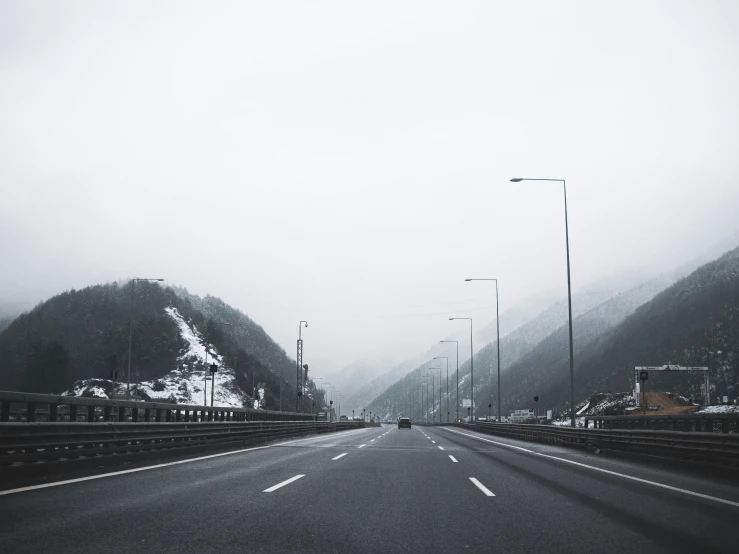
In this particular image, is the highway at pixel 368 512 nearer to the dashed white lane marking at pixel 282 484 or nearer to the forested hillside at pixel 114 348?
the dashed white lane marking at pixel 282 484

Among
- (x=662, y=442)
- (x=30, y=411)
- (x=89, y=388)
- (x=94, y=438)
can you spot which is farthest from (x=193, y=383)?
(x=30, y=411)

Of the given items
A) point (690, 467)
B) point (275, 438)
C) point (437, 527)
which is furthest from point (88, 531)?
point (275, 438)

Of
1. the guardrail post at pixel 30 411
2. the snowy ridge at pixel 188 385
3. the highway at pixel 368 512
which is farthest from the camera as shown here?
the snowy ridge at pixel 188 385

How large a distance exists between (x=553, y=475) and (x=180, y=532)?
8.84 meters

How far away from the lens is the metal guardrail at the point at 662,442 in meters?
14.3

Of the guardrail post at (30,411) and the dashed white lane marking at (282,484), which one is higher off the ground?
the guardrail post at (30,411)

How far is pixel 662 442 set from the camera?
17953mm

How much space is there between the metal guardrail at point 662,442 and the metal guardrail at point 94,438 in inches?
507

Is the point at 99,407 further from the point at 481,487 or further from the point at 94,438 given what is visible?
the point at 481,487

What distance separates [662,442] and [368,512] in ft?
41.4

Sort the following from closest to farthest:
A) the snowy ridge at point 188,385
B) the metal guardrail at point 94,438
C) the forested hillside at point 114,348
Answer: the metal guardrail at point 94,438 → the snowy ridge at point 188,385 → the forested hillside at point 114,348

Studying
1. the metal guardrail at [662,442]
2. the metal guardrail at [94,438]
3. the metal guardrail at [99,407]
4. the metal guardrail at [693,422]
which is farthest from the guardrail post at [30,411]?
the metal guardrail at [693,422]

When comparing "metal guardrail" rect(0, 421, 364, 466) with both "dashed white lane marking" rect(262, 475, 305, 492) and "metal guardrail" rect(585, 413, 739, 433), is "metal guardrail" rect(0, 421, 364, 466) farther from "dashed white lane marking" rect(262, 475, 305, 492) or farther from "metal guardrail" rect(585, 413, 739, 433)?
"metal guardrail" rect(585, 413, 739, 433)

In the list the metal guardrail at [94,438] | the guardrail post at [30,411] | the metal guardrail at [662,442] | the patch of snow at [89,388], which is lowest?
the patch of snow at [89,388]
